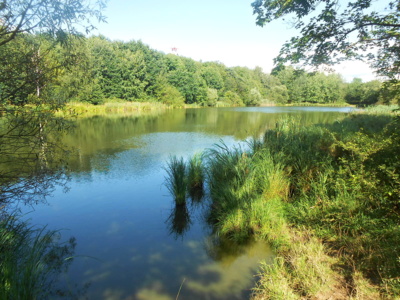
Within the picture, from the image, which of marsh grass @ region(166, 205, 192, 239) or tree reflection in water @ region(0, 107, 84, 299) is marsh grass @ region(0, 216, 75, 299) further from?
marsh grass @ region(166, 205, 192, 239)

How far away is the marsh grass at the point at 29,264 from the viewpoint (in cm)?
243

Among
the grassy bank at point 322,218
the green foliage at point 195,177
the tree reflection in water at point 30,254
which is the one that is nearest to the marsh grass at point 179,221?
the grassy bank at point 322,218

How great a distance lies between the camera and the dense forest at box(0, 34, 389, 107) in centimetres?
375

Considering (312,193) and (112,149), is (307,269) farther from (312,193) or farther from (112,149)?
(112,149)

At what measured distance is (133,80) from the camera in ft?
147

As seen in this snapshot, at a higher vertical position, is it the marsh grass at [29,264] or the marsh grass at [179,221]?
the marsh grass at [29,264]

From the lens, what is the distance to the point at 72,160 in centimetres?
1020

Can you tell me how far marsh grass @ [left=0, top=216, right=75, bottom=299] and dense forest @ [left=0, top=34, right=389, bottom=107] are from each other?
6.84 feet

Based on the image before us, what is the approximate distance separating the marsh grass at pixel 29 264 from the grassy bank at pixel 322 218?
8.86ft

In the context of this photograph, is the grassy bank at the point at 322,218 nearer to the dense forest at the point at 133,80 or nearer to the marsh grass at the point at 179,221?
the marsh grass at the point at 179,221

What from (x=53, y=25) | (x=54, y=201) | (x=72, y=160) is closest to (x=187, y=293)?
(x=53, y=25)

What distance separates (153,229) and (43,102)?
3272mm

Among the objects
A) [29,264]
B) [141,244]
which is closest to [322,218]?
[141,244]

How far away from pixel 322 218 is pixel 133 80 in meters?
45.8
